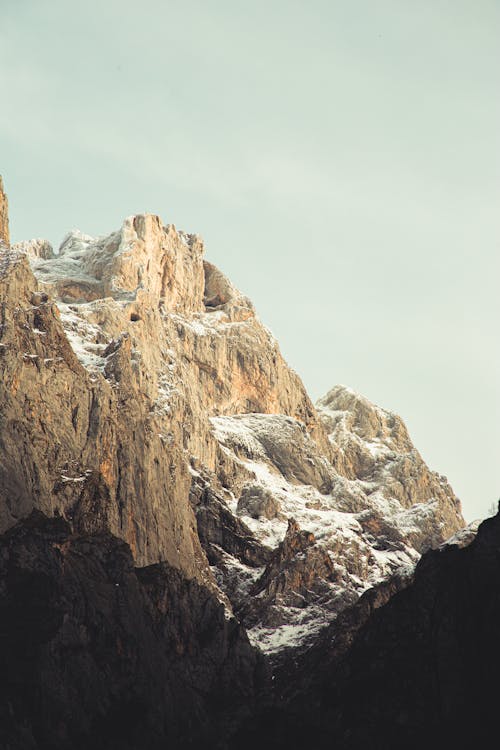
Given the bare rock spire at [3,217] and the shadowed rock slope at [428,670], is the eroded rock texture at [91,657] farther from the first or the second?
the bare rock spire at [3,217]

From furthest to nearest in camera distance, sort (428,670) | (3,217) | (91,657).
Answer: (3,217) → (91,657) → (428,670)

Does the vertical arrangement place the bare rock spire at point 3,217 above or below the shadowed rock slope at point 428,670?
above

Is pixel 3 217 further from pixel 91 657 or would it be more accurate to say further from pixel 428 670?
pixel 428 670

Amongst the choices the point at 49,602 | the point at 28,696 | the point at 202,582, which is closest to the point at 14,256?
the point at 202,582

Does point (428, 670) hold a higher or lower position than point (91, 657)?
lower

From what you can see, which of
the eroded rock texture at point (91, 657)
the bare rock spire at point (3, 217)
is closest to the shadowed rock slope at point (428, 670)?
the eroded rock texture at point (91, 657)

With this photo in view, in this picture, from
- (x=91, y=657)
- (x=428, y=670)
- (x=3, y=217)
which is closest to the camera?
(x=428, y=670)

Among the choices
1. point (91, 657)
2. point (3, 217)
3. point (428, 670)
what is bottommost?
point (428, 670)

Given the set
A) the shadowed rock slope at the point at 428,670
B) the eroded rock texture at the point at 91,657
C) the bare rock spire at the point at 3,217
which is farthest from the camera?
the bare rock spire at the point at 3,217

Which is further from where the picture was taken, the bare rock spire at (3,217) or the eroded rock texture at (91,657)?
the bare rock spire at (3,217)

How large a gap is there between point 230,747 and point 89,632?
17.2m

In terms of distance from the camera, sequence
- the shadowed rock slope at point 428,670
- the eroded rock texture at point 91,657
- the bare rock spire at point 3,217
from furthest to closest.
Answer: the bare rock spire at point 3,217
the eroded rock texture at point 91,657
the shadowed rock slope at point 428,670

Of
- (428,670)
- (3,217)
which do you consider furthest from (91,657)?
(3,217)

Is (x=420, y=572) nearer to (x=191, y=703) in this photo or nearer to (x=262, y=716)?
(x=262, y=716)
